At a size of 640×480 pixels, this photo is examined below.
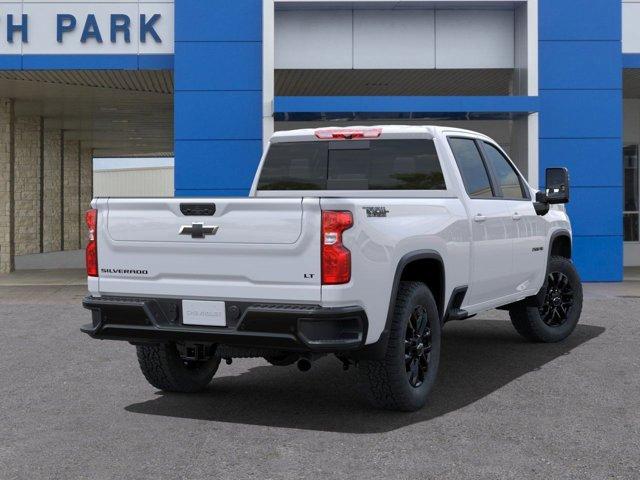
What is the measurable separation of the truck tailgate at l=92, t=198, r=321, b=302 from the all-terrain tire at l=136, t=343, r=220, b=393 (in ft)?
2.68

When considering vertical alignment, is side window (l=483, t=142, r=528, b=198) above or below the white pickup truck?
above

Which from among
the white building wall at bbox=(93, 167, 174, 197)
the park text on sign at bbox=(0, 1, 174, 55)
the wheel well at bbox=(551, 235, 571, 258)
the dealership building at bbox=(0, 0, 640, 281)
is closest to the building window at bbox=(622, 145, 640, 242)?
the dealership building at bbox=(0, 0, 640, 281)

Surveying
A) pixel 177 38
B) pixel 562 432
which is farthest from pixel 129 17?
pixel 562 432

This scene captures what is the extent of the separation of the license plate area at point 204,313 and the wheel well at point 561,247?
4.52 m

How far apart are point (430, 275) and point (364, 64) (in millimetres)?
10763

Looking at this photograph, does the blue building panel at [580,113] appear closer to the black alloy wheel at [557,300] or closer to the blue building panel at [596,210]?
the blue building panel at [596,210]

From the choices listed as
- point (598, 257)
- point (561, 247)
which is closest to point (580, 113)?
point (598, 257)

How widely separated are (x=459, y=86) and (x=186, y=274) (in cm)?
1412

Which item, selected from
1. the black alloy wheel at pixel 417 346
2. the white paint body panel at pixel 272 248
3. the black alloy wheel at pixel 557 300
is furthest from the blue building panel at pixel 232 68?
the black alloy wheel at pixel 417 346

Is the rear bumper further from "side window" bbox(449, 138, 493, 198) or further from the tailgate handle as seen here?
"side window" bbox(449, 138, 493, 198)

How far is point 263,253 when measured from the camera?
16.9 feet

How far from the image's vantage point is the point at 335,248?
16.3 feet

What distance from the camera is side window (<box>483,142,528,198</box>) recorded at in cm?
730

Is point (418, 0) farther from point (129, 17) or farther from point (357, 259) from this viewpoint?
point (357, 259)
